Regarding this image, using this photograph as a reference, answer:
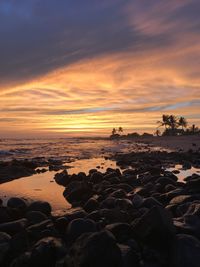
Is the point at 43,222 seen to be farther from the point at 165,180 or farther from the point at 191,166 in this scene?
the point at 191,166

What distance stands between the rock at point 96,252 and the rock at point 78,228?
1.14m

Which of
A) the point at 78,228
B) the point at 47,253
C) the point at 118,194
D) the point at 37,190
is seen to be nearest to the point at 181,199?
the point at 118,194

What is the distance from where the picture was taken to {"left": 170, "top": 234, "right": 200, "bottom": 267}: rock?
18.3 feet

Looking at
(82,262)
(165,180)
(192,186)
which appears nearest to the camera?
(82,262)

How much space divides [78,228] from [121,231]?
2.56ft

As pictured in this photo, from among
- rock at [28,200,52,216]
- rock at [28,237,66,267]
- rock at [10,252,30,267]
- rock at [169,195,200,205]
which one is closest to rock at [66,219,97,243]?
rock at [28,237,66,267]

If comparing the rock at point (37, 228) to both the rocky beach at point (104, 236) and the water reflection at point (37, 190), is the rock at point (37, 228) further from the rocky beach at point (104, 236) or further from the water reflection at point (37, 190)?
the water reflection at point (37, 190)

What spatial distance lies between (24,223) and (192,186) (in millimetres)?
5664

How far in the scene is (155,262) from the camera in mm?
6031

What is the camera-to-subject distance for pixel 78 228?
7.00 metres

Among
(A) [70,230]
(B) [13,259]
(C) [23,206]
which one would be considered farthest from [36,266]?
(C) [23,206]

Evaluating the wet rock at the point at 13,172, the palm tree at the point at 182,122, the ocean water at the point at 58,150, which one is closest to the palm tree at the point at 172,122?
the palm tree at the point at 182,122

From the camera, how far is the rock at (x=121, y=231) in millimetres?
6729

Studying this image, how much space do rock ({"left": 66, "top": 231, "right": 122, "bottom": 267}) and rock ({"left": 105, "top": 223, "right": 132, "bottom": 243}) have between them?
41.5 inches
